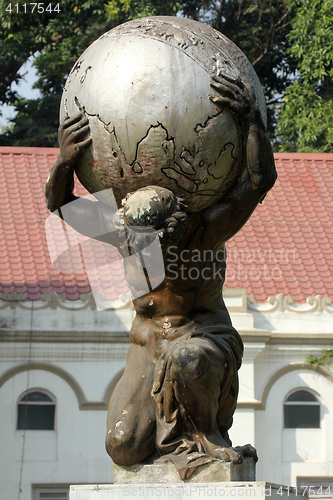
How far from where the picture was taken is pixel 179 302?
4.50 m

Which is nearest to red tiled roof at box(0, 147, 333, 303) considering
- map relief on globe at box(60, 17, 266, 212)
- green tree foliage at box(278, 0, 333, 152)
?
green tree foliage at box(278, 0, 333, 152)

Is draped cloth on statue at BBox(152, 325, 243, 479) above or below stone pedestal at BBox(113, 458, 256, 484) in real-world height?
above

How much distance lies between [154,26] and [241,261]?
11.4 meters

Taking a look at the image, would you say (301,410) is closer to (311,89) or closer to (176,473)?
(311,89)

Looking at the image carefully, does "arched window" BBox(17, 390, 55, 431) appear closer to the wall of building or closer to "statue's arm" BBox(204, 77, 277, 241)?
the wall of building

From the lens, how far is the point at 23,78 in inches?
798

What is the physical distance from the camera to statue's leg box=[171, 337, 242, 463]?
417cm

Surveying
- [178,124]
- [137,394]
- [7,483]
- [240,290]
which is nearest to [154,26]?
[178,124]

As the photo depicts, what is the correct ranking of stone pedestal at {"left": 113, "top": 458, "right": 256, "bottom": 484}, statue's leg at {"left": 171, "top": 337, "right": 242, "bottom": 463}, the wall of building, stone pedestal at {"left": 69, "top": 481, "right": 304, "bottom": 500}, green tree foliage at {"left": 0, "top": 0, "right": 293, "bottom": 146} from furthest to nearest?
green tree foliage at {"left": 0, "top": 0, "right": 293, "bottom": 146} < the wall of building < statue's leg at {"left": 171, "top": 337, "right": 242, "bottom": 463} < stone pedestal at {"left": 113, "top": 458, "right": 256, "bottom": 484} < stone pedestal at {"left": 69, "top": 481, "right": 304, "bottom": 500}

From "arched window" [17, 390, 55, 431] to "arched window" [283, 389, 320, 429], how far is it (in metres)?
4.21

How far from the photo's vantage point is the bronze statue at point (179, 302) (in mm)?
4195

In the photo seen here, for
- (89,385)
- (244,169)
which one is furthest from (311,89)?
(244,169)

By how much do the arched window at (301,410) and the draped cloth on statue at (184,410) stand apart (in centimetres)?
1081

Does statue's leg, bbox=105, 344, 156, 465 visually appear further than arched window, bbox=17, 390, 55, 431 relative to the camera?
No
